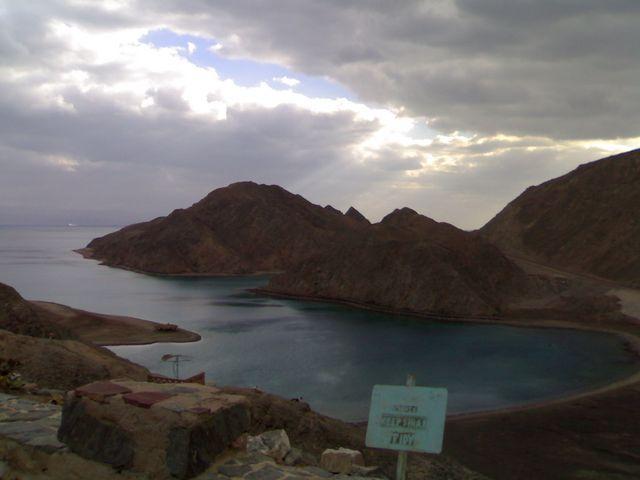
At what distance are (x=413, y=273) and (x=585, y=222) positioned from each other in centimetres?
3499

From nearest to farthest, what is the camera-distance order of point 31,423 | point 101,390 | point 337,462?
1. point 101,390
2. point 31,423
3. point 337,462

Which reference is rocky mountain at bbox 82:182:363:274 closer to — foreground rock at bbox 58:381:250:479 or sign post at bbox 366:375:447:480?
foreground rock at bbox 58:381:250:479

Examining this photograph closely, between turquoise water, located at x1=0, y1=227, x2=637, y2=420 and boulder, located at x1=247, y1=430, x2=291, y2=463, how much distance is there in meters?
16.0

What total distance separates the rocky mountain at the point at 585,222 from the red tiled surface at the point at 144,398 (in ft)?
230

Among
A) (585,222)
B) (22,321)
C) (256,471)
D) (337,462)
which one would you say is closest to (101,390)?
(256,471)

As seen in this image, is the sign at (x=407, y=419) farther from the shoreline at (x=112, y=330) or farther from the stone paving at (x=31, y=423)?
the shoreline at (x=112, y=330)

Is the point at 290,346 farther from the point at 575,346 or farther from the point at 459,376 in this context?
the point at 575,346

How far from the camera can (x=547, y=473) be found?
715 inches

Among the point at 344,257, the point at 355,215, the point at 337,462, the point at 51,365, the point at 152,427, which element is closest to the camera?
the point at 152,427

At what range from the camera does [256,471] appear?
630 centimetres

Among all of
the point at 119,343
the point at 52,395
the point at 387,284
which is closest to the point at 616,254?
the point at 387,284

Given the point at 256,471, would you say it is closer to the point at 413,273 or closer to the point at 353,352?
the point at 353,352

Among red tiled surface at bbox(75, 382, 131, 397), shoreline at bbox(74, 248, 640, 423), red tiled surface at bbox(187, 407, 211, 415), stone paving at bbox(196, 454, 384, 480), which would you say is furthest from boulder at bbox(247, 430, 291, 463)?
shoreline at bbox(74, 248, 640, 423)

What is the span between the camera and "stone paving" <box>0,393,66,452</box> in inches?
263
